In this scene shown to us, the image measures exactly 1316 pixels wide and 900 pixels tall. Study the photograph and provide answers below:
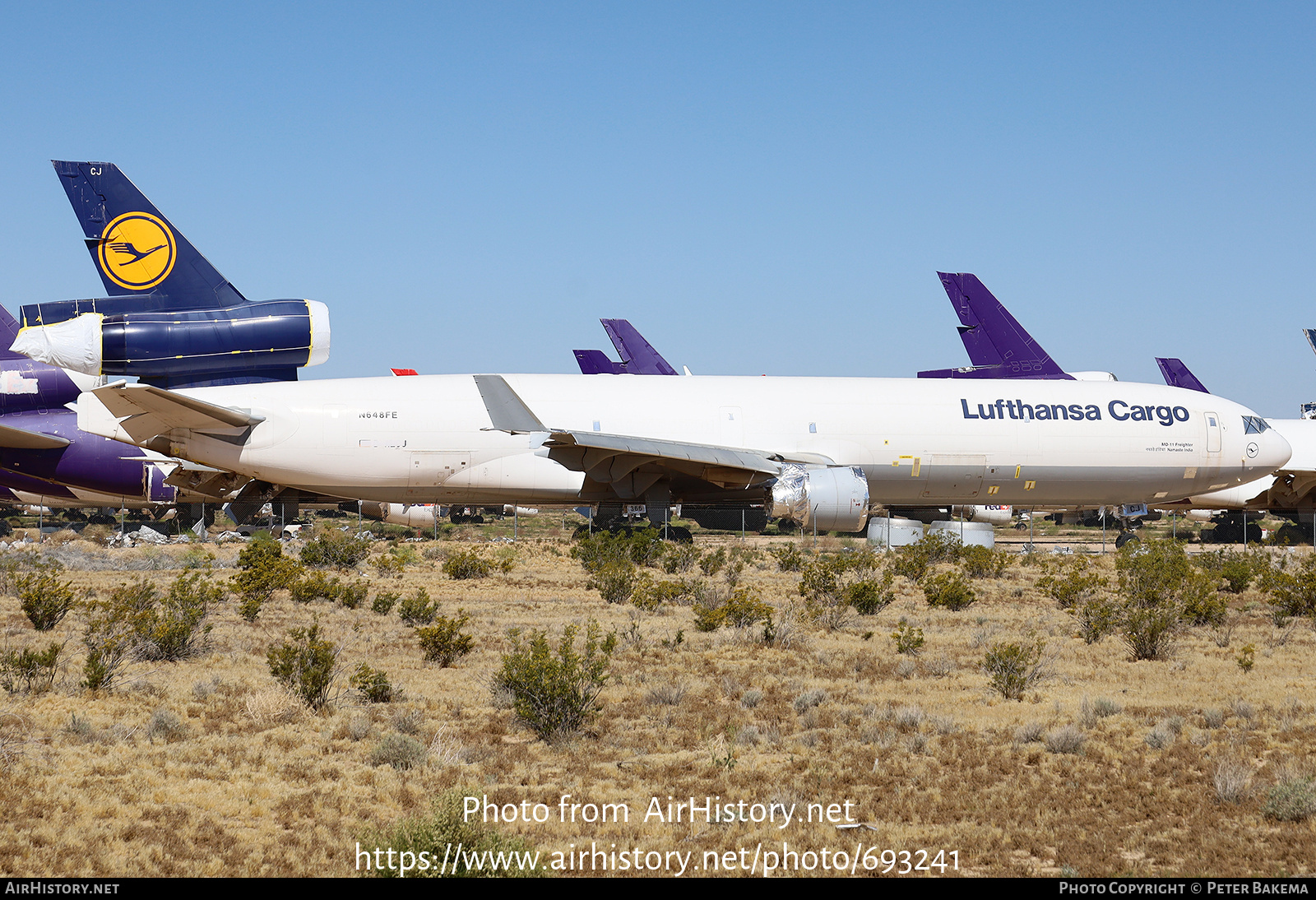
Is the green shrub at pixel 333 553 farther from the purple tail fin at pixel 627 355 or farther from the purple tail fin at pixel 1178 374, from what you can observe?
the purple tail fin at pixel 1178 374

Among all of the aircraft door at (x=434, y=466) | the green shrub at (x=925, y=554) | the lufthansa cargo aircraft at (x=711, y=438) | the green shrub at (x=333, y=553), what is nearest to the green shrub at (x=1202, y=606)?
the green shrub at (x=925, y=554)

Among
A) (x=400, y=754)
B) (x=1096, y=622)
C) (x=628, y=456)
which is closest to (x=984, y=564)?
(x=628, y=456)

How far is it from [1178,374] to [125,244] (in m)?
44.8

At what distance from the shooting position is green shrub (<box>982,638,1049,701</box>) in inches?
471

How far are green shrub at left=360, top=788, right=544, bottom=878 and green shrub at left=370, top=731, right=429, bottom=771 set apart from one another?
2594 millimetres

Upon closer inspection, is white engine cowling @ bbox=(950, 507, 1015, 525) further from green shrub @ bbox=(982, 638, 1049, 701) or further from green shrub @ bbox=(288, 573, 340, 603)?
green shrub @ bbox=(982, 638, 1049, 701)

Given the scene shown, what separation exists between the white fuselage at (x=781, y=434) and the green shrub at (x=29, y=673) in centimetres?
1411

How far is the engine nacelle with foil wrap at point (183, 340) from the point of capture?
24.6 m

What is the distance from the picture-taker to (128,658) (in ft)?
44.7

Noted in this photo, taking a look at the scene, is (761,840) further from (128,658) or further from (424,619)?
(424,619)

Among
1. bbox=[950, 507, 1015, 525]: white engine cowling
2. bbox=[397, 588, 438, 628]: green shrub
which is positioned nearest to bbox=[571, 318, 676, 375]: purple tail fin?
bbox=[950, 507, 1015, 525]: white engine cowling

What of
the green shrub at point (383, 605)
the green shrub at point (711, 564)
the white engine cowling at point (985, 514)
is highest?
the white engine cowling at point (985, 514)
